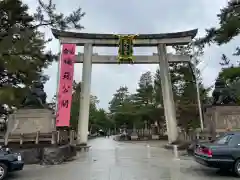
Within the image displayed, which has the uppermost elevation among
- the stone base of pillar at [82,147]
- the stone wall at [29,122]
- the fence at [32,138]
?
the stone wall at [29,122]

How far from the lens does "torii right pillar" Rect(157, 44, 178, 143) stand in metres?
24.2

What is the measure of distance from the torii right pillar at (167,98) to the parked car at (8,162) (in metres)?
15.4

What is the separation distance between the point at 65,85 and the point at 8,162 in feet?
38.7

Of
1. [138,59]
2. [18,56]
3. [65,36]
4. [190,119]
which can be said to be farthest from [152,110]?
[18,56]

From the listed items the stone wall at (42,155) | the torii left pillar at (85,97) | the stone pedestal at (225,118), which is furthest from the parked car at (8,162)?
the torii left pillar at (85,97)

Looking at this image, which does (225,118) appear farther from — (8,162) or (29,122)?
(8,162)

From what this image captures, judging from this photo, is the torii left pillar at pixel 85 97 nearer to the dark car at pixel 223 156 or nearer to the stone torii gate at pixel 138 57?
the stone torii gate at pixel 138 57

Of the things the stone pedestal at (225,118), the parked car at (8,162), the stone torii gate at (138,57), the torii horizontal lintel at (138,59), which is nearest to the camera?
the parked car at (8,162)

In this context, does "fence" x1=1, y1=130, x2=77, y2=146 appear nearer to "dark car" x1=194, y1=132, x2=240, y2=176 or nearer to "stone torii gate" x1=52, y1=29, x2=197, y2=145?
"stone torii gate" x1=52, y1=29, x2=197, y2=145

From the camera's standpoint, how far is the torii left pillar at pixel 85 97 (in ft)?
76.9

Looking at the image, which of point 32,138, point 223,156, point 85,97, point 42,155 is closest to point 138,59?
point 85,97

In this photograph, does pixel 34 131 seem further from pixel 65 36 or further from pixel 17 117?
pixel 65 36

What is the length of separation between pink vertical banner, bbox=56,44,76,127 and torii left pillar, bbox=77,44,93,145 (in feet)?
5.39

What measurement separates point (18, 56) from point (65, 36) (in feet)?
37.9
